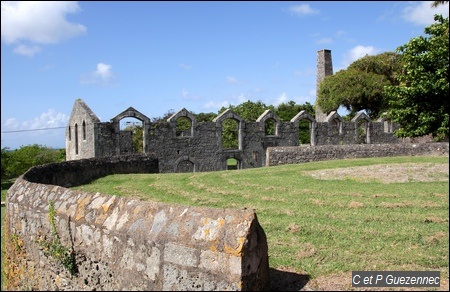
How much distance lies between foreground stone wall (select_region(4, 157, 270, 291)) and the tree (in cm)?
1113

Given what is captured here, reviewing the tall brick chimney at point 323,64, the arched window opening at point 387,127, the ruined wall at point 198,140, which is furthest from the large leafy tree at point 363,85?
the ruined wall at point 198,140

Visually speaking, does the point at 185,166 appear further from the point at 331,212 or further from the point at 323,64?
the point at 323,64

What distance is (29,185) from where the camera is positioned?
22.6 ft

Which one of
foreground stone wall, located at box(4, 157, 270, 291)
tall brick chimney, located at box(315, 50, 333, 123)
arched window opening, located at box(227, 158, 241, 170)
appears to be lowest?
arched window opening, located at box(227, 158, 241, 170)

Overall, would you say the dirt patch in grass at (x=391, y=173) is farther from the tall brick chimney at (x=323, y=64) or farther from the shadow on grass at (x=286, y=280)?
the tall brick chimney at (x=323, y=64)

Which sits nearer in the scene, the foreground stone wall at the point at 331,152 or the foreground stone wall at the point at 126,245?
the foreground stone wall at the point at 126,245

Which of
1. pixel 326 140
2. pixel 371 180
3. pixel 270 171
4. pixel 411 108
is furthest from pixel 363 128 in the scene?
pixel 371 180

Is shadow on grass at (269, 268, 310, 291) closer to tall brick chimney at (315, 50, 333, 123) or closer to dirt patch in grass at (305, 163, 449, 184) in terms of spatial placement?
dirt patch in grass at (305, 163, 449, 184)

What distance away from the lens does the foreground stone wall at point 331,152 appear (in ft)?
62.0

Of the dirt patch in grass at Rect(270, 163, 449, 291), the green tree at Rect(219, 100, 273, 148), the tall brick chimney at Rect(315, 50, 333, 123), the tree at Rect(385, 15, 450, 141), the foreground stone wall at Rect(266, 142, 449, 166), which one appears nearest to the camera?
the dirt patch in grass at Rect(270, 163, 449, 291)

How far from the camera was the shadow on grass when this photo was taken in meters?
4.63

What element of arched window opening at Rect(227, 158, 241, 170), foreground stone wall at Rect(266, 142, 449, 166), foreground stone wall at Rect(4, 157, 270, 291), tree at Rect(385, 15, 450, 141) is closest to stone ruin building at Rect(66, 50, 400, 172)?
arched window opening at Rect(227, 158, 241, 170)

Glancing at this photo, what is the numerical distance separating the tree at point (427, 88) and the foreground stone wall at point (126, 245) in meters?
11.1

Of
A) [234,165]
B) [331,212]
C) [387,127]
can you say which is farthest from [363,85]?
[331,212]
